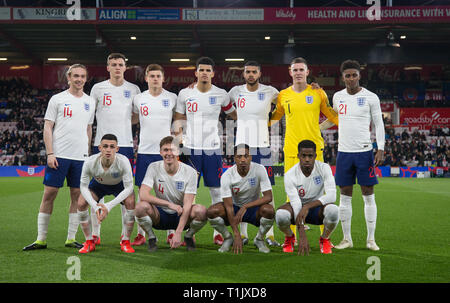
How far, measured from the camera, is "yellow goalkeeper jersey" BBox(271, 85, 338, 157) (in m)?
6.39

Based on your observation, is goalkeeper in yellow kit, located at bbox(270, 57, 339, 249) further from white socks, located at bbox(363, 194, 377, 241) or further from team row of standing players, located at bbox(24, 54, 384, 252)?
white socks, located at bbox(363, 194, 377, 241)

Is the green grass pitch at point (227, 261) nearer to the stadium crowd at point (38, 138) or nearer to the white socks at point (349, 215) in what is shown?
the white socks at point (349, 215)

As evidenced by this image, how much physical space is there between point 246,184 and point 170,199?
952mm

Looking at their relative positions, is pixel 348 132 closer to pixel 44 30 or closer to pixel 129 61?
pixel 44 30

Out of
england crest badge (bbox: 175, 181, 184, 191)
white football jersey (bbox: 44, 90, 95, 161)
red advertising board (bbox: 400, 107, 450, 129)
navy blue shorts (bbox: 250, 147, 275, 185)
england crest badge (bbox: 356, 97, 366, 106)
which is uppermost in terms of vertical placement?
red advertising board (bbox: 400, 107, 450, 129)

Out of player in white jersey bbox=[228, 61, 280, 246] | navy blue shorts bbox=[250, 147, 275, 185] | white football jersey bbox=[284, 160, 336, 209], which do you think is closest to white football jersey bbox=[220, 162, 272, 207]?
white football jersey bbox=[284, 160, 336, 209]

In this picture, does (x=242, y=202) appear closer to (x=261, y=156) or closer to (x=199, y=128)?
(x=261, y=156)

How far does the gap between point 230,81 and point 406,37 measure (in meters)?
10.0

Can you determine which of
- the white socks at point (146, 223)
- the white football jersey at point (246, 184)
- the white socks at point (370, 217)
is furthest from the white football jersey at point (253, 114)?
the white socks at point (146, 223)

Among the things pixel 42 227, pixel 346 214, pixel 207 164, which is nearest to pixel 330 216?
pixel 346 214

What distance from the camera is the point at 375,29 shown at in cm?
2300

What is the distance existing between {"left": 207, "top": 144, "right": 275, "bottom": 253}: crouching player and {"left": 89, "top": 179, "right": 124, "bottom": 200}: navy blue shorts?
3.96 ft

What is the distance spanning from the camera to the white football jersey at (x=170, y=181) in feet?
19.1

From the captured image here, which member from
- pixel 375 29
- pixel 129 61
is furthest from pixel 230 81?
pixel 375 29
